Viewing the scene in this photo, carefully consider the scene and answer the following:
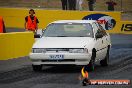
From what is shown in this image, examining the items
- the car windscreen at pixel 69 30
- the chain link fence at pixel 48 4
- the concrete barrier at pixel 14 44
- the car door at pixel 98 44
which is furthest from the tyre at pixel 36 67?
the chain link fence at pixel 48 4

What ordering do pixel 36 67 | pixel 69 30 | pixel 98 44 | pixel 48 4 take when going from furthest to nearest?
pixel 48 4 → pixel 69 30 → pixel 98 44 → pixel 36 67

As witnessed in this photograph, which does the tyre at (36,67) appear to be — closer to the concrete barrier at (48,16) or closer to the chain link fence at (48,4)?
the concrete barrier at (48,16)

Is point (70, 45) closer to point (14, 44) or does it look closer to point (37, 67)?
point (37, 67)

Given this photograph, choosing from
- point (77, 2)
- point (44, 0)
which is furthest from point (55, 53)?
point (44, 0)

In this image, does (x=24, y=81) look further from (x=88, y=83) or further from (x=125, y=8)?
(x=125, y=8)

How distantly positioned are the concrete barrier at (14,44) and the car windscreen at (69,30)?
2994mm

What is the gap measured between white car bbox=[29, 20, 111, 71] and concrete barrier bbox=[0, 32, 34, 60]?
299 cm

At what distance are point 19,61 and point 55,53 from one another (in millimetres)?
4402

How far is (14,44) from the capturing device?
69.8ft

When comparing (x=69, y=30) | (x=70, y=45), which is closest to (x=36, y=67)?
(x=70, y=45)

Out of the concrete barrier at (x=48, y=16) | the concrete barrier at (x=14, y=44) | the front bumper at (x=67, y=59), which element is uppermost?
the front bumper at (x=67, y=59)

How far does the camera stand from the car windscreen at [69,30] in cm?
1728

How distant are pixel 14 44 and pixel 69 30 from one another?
426 centimetres

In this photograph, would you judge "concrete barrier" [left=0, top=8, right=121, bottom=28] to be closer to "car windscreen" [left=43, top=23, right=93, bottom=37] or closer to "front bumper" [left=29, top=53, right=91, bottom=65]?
"car windscreen" [left=43, top=23, right=93, bottom=37]
